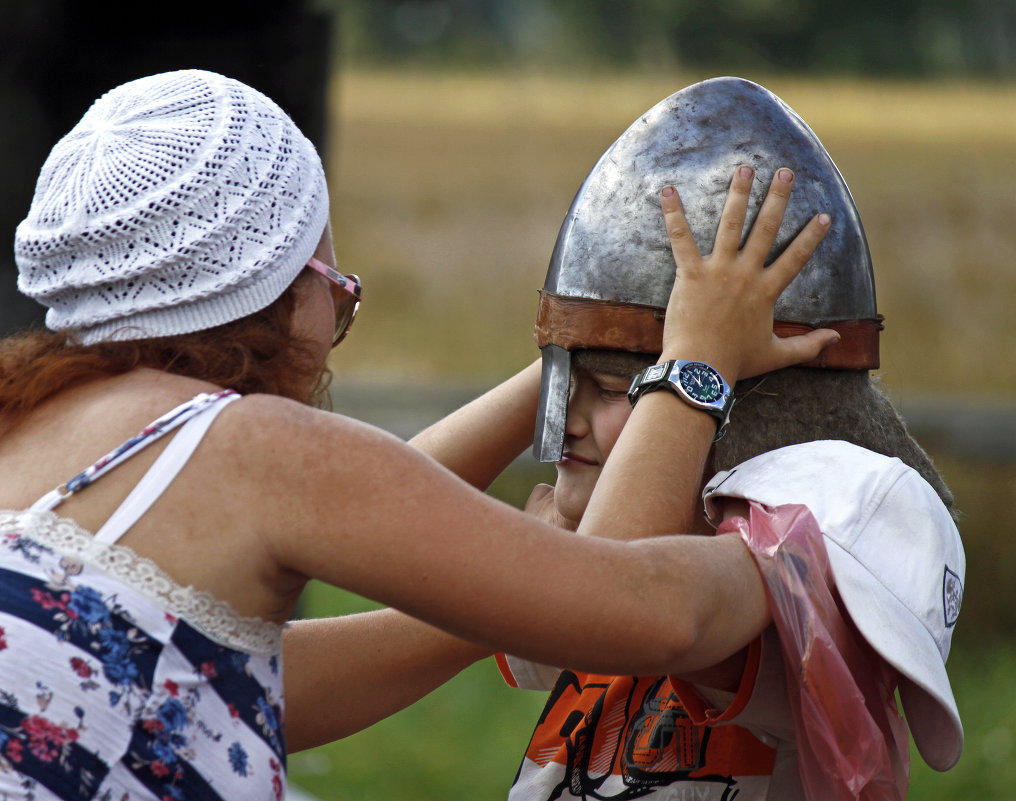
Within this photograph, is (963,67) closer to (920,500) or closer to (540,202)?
(540,202)

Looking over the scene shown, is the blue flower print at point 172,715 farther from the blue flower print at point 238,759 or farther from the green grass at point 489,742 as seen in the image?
the green grass at point 489,742

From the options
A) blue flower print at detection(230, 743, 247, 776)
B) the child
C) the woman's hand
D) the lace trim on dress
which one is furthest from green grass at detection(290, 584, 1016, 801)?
the lace trim on dress

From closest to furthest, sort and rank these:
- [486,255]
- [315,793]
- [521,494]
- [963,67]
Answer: [315,793] → [521,494] → [963,67] → [486,255]

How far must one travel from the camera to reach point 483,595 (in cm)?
160

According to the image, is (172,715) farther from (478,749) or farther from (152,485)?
(478,749)

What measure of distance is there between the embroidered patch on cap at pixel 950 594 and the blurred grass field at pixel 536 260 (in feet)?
8.23

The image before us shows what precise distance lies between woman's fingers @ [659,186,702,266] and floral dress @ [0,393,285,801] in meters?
0.88

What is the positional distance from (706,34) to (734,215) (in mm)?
14483

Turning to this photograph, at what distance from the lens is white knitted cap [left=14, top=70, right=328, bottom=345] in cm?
171

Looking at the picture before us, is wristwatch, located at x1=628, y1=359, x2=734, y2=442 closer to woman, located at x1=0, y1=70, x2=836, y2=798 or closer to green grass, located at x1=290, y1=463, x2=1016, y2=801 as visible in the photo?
woman, located at x1=0, y1=70, x2=836, y2=798

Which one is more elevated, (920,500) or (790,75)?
(920,500)

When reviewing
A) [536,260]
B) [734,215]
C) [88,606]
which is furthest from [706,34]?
[88,606]

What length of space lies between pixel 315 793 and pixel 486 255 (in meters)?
11.5

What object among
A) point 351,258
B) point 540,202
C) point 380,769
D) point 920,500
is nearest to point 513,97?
point 540,202
